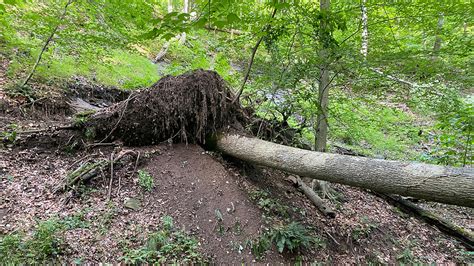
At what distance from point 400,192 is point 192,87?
333 cm

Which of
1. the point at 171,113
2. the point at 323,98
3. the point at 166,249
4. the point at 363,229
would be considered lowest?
the point at 363,229

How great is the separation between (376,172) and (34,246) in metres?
3.78

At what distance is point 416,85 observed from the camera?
15.6 ft

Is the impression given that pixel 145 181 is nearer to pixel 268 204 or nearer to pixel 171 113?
pixel 171 113

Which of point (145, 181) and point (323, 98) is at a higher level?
point (323, 98)

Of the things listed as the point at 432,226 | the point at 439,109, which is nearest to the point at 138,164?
the point at 439,109

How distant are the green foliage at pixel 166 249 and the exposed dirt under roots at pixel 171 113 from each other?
1708 mm

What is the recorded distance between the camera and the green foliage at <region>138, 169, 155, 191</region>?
431cm

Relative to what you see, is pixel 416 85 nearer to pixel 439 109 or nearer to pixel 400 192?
pixel 439 109

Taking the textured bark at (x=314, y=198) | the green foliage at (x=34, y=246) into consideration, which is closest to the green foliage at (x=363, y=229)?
the textured bark at (x=314, y=198)

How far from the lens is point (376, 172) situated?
3281 millimetres

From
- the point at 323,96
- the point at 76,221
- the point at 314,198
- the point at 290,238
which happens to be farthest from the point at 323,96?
the point at 76,221

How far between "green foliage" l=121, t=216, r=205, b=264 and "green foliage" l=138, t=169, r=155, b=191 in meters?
0.76

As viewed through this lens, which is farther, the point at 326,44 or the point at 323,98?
the point at 323,98
